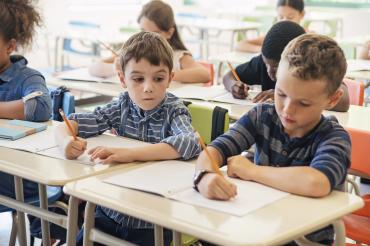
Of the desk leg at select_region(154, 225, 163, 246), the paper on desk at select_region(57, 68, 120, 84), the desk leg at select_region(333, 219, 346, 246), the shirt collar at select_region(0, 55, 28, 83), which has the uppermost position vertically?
the shirt collar at select_region(0, 55, 28, 83)

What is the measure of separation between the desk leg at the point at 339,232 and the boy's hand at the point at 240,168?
0.84ft

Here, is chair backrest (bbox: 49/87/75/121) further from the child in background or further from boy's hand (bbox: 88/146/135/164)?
the child in background

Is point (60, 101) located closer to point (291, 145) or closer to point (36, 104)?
point (36, 104)

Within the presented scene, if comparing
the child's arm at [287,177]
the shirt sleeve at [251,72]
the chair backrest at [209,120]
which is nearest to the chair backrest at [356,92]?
the shirt sleeve at [251,72]

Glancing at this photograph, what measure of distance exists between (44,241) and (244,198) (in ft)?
3.24

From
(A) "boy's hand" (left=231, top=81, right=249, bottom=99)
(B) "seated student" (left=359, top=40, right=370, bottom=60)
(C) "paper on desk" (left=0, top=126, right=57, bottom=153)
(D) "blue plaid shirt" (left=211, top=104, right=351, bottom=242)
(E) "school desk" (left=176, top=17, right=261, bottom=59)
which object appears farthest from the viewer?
→ (E) "school desk" (left=176, top=17, right=261, bottom=59)

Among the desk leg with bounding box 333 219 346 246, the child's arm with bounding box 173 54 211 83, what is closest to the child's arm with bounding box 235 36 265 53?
the child's arm with bounding box 173 54 211 83

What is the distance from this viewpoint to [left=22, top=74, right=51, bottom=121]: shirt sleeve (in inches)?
90.7

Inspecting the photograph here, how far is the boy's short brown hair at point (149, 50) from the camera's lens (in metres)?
1.98

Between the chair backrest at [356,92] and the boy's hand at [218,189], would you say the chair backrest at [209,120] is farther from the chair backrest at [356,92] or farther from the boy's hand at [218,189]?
the chair backrest at [356,92]

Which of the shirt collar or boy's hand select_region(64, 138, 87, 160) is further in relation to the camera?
the shirt collar

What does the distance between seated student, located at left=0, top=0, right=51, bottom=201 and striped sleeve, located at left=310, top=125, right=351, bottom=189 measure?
1.17 metres

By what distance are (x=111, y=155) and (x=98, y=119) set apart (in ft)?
1.13

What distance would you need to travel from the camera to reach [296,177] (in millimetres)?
1491
